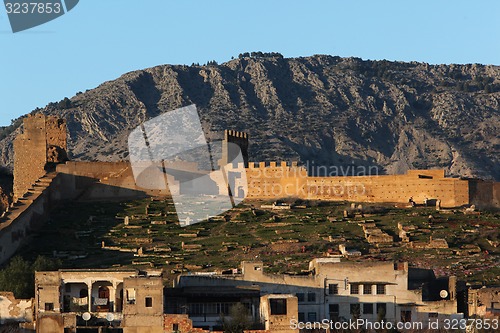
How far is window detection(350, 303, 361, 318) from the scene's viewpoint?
219ft

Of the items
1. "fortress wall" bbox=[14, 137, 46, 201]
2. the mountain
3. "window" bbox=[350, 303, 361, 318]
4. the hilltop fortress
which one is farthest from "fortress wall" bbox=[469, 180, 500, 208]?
the mountain

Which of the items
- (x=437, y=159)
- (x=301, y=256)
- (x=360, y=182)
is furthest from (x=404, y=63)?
(x=301, y=256)

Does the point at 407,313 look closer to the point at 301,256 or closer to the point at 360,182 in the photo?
the point at 301,256

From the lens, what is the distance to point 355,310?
67188 mm

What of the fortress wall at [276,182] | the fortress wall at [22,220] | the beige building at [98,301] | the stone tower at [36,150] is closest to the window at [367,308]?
the beige building at [98,301]

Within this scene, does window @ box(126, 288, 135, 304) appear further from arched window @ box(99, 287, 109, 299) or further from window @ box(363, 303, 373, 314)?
window @ box(363, 303, 373, 314)

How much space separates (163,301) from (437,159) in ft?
308

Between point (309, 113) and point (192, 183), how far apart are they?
65410 millimetres

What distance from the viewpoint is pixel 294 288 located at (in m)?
68.3

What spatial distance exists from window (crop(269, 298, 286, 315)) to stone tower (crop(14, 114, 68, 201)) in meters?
39.7

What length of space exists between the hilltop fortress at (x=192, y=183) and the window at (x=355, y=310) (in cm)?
3075

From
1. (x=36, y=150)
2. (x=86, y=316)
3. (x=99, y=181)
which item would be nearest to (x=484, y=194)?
(x=99, y=181)

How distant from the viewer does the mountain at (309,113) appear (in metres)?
154

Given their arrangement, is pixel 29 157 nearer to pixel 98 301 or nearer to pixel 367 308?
pixel 98 301
